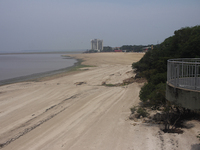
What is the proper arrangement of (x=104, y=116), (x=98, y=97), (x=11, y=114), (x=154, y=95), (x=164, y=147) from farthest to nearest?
(x=98, y=97), (x=11, y=114), (x=104, y=116), (x=154, y=95), (x=164, y=147)

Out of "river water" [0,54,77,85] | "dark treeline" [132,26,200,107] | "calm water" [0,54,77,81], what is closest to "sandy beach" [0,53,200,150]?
"dark treeline" [132,26,200,107]

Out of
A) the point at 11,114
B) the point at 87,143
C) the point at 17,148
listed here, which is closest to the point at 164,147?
the point at 87,143

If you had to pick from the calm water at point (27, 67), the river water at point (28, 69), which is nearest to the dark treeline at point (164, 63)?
the river water at point (28, 69)

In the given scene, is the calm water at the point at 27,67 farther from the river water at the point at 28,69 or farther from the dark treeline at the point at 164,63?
the dark treeline at the point at 164,63

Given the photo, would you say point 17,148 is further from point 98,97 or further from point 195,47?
point 195,47

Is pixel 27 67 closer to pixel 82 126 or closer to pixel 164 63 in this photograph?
pixel 164 63

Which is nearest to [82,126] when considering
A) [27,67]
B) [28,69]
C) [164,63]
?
[164,63]

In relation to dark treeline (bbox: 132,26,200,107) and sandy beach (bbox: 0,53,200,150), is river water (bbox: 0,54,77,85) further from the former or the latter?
dark treeline (bbox: 132,26,200,107)

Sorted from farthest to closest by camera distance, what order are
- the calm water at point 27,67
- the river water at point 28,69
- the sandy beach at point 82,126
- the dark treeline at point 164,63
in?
the calm water at point 27,67, the river water at point 28,69, the dark treeline at point 164,63, the sandy beach at point 82,126

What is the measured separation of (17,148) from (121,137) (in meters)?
4.12

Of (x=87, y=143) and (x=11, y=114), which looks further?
(x=11, y=114)

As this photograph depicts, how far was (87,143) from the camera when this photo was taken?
7391mm

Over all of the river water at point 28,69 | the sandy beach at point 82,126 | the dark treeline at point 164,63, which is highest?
the dark treeline at point 164,63

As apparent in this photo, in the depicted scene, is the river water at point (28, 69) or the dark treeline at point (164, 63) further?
the river water at point (28, 69)
